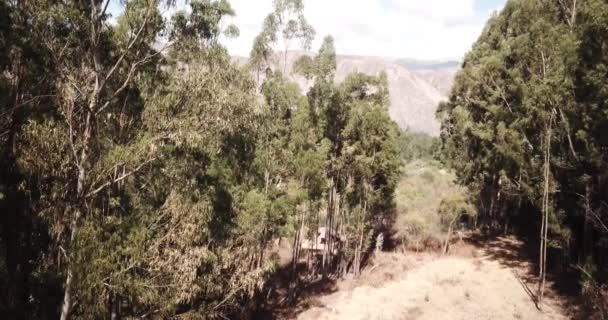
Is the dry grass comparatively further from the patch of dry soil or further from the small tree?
the patch of dry soil

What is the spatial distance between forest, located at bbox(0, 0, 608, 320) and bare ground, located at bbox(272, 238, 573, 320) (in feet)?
5.50

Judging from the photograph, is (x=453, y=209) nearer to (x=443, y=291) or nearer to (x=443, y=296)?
(x=443, y=291)

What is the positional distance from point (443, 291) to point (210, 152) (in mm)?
14870

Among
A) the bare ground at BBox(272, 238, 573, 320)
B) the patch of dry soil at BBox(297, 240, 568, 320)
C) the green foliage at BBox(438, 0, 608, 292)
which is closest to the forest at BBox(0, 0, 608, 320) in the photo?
the green foliage at BBox(438, 0, 608, 292)

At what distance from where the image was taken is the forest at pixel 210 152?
9.55m

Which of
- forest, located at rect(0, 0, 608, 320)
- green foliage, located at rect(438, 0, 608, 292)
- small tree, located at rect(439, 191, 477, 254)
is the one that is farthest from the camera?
small tree, located at rect(439, 191, 477, 254)

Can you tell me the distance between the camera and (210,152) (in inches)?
542

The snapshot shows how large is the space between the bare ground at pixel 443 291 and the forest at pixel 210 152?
5.50 feet

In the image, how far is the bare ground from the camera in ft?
62.0

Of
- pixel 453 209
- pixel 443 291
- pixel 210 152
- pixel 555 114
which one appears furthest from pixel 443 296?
pixel 210 152

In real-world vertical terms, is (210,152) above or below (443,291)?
above

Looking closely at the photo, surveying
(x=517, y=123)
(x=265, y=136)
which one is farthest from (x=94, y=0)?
(x=517, y=123)

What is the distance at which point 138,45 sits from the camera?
11742 millimetres

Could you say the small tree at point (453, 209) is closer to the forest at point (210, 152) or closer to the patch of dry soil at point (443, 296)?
the forest at point (210, 152)
